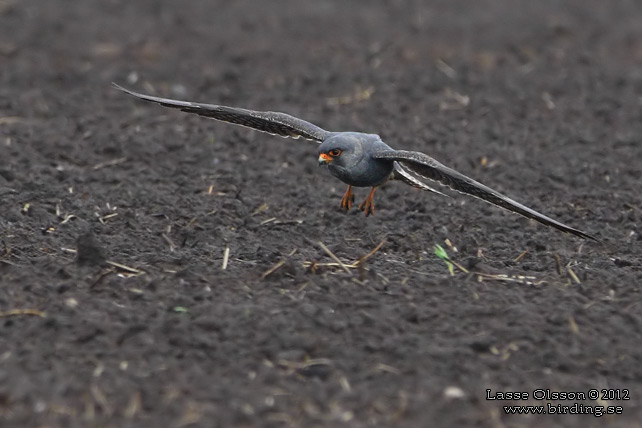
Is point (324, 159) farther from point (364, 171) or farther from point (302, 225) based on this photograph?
point (302, 225)

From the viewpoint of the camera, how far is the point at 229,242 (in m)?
8.48

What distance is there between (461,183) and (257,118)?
79.7 inches

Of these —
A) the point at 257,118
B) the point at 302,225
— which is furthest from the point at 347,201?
the point at 257,118

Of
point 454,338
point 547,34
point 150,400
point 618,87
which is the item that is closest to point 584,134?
point 618,87

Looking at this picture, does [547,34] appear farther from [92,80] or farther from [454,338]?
[454,338]

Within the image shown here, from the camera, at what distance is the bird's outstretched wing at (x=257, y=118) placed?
342 inches

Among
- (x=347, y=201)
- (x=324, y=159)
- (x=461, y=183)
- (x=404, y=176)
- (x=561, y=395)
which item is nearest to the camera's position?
(x=561, y=395)

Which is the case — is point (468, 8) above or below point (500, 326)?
above

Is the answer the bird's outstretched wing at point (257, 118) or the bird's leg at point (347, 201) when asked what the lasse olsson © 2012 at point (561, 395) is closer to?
the bird's leg at point (347, 201)

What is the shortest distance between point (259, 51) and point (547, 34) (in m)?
4.42

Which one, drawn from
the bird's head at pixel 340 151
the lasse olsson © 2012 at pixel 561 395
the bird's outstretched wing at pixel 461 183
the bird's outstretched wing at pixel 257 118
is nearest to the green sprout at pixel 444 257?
the bird's outstretched wing at pixel 461 183

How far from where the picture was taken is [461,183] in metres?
7.67

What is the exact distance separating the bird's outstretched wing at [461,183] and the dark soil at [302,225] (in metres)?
0.47

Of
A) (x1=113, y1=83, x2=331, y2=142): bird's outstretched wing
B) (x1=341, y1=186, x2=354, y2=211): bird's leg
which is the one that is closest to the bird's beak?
(x1=113, y1=83, x2=331, y2=142): bird's outstretched wing
